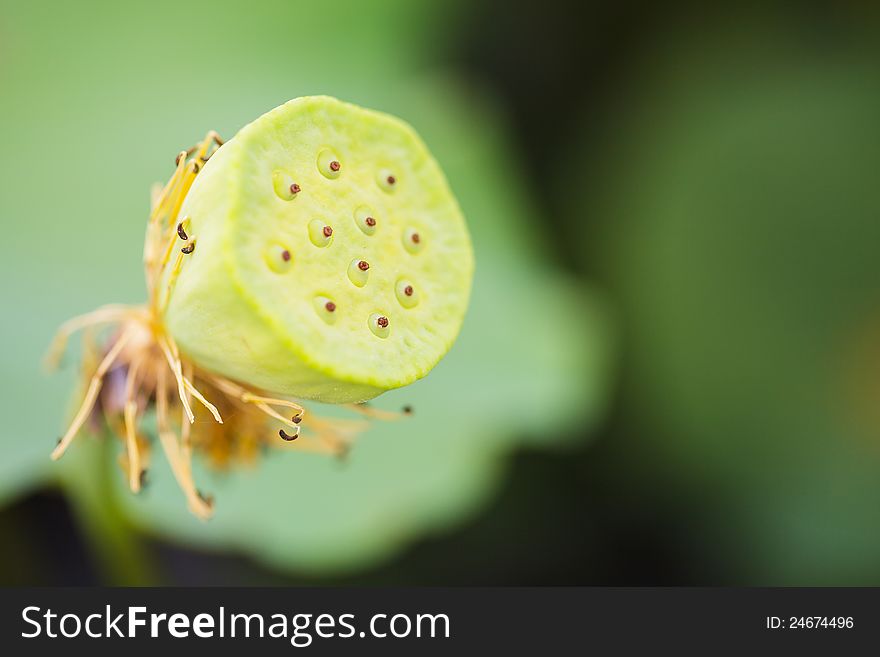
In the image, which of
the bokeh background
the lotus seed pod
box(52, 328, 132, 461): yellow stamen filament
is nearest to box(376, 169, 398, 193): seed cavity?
the lotus seed pod

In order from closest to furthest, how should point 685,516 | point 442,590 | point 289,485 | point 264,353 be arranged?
point 264,353, point 442,590, point 289,485, point 685,516

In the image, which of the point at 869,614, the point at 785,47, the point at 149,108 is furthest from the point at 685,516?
the point at 149,108

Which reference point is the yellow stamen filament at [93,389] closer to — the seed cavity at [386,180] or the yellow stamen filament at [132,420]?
the yellow stamen filament at [132,420]

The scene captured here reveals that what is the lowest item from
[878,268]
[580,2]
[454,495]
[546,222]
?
[454,495]

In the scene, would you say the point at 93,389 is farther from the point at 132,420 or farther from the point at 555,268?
the point at 555,268

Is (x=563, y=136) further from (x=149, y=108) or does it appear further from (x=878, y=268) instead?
(x=149, y=108)

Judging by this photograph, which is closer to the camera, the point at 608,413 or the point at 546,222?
the point at 608,413

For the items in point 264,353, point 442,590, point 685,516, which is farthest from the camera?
point 685,516
